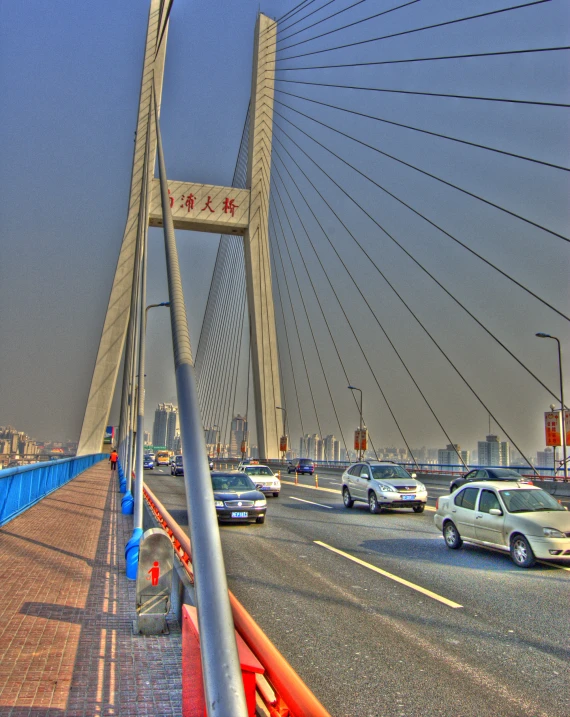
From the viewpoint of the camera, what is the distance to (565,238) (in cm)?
1412

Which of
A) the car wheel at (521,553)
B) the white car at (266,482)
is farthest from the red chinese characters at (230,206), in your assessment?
the car wheel at (521,553)

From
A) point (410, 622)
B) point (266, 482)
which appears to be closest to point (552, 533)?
point (410, 622)

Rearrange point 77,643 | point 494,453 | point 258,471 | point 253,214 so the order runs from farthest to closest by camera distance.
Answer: point 494,453
point 253,214
point 258,471
point 77,643

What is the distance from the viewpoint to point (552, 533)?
379 inches

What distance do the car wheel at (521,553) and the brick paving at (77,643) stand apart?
20.6 ft

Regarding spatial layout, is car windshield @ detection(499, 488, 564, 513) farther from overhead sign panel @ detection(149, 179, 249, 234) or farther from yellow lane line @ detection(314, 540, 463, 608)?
overhead sign panel @ detection(149, 179, 249, 234)

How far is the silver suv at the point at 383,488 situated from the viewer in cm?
1752

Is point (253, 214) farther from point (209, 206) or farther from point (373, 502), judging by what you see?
point (373, 502)

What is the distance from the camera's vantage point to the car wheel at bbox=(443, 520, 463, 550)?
11.8 metres

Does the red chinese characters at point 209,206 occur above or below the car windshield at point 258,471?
above

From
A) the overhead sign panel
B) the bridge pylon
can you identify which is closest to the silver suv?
the bridge pylon

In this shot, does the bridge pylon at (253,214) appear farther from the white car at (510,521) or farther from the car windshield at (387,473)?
the white car at (510,521)

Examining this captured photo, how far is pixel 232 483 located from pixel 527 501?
26.3 feet

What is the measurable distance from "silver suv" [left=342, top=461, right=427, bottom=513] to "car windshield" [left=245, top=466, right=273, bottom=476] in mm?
5319
